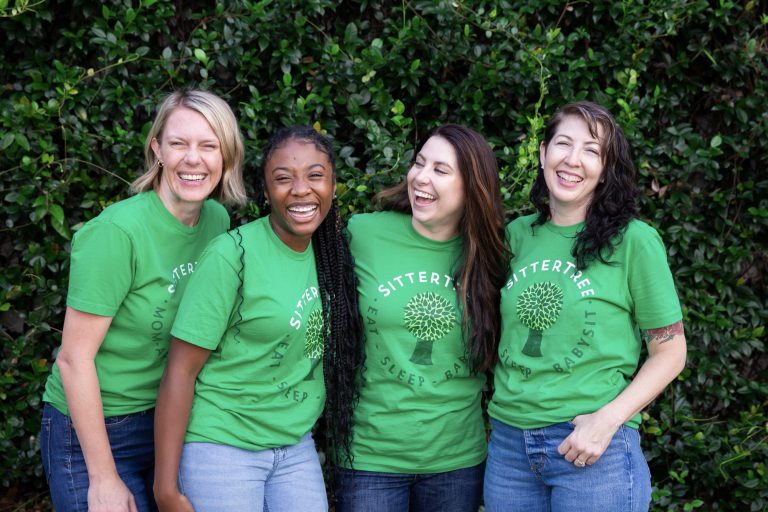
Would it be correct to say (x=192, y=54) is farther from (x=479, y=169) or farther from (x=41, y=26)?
(x=479, y=169)

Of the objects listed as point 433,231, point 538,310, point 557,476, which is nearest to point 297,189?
point 433,231

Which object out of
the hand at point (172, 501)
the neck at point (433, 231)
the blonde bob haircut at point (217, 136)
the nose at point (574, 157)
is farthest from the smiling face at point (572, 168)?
the hand at point (172, 501)

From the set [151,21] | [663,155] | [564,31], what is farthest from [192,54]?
[663,155]

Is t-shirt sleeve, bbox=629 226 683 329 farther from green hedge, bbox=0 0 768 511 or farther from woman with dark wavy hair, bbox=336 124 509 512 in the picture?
green hedge, bbox=0 0 768 511

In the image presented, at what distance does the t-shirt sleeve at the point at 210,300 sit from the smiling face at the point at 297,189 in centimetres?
Result: 22

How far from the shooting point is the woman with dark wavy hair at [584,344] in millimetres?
2434

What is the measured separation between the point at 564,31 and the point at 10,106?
2557 mm

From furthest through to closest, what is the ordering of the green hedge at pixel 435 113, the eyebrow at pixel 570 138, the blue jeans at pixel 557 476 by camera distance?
the green hedge at pixel 435 113
the eyebrow at pixel 570 138
the blue jeans at pixel 557 476

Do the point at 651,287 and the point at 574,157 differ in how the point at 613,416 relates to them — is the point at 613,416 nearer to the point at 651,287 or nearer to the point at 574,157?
the point at 651,287

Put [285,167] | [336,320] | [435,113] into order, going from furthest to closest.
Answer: [435,113], [336,320], [285,167]

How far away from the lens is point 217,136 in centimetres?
266

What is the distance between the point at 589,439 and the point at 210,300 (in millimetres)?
1249

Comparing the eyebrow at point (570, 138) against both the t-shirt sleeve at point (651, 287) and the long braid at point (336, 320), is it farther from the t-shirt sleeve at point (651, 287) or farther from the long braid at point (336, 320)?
the long braid at point (336, 320)

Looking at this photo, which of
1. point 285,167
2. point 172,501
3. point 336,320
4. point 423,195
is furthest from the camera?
point 423,195
